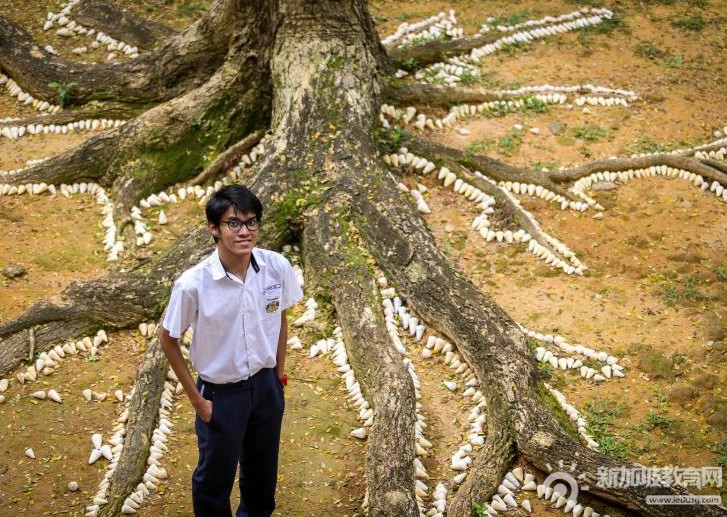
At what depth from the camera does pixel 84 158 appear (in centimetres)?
751

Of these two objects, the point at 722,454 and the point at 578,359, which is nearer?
the point at 722,454

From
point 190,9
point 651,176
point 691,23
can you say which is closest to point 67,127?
point 190,9

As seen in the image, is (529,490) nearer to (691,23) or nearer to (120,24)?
(120,24)

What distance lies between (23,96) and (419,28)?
14.9 feet

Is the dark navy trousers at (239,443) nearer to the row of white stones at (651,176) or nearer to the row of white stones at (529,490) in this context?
the row of white stones at (529,490)

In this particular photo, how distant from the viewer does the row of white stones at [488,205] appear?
22.4ft

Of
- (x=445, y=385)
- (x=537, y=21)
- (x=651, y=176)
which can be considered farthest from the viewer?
(x=537, y=21)

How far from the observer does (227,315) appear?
380 centimetres

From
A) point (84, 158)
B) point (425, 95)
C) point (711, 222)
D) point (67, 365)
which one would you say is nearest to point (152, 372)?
point (67, 365)

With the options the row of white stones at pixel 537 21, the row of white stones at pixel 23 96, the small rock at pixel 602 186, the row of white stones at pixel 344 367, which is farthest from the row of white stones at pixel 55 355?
the row of white stones at pixel 537 21

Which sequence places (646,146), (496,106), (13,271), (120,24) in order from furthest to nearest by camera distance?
(120,24) < (496,106) < (646,146) < (13,271)

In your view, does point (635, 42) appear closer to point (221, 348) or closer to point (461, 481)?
point (461, 481)

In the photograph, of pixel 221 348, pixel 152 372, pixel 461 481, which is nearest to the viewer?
pixel 221 348

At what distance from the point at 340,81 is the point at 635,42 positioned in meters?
4.92
